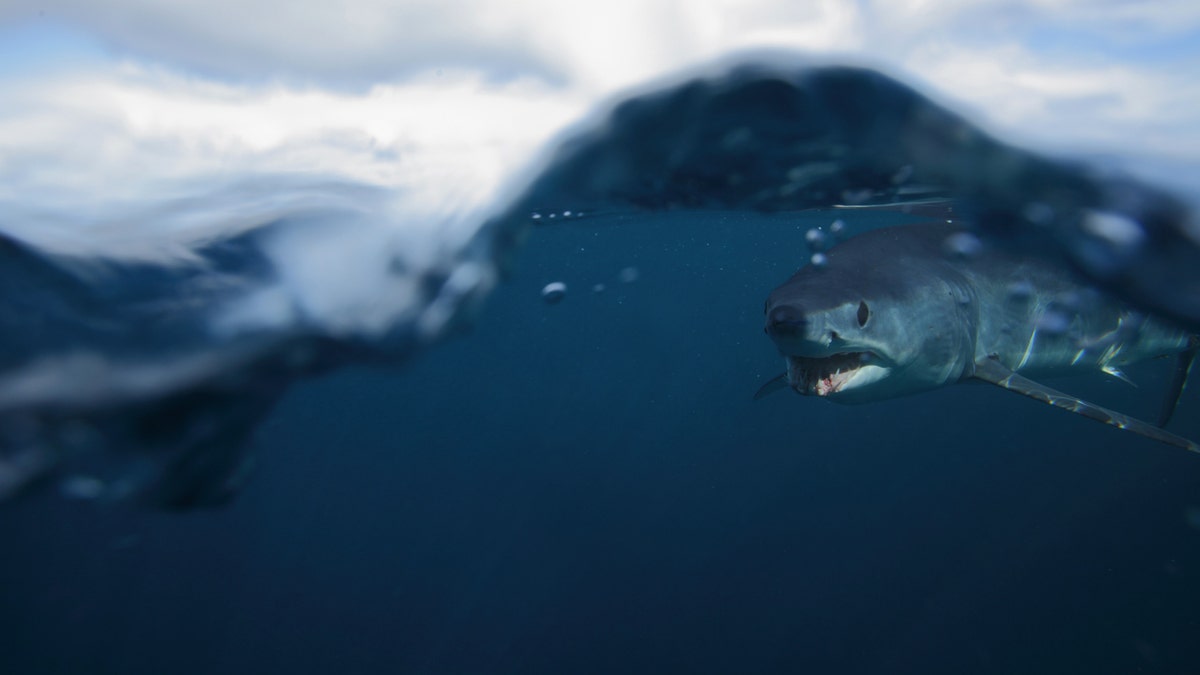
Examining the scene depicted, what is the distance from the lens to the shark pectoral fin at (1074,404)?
4.44m

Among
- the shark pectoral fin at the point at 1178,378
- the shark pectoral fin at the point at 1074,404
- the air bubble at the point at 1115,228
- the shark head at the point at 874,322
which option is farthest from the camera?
the shark pectoral fin at the point at 1178,378

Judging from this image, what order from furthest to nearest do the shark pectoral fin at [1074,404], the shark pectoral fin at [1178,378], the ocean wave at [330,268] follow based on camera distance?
the shark pectoral fin at [1178,378], the shark pectoral fin at [1074,404], the ocean wave at [330,268]

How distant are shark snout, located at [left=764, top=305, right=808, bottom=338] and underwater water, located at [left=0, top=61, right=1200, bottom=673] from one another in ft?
7.20

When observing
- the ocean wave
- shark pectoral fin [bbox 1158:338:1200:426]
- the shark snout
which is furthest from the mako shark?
shark pectoral fin [bbox 1158:338:1200:426]

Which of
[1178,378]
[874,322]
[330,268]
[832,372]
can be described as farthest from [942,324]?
[1178,378]

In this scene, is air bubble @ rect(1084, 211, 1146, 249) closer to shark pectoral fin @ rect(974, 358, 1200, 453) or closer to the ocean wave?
the ocean wave

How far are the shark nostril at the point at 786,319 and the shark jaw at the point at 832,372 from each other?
863mm

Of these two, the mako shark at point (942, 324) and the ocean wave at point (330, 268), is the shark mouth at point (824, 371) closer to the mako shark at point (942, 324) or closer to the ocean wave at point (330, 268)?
the mako shark at point (942, 324)

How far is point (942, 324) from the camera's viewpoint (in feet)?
16.8

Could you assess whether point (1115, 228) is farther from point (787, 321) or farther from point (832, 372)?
point (787, 321)

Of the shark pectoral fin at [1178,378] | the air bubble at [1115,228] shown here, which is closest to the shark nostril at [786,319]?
the air bubble at [1115,228]

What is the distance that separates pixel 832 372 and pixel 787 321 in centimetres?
114

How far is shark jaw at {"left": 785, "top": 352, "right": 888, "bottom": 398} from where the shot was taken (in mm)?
4527

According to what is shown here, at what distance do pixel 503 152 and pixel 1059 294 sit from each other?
6.31 m
